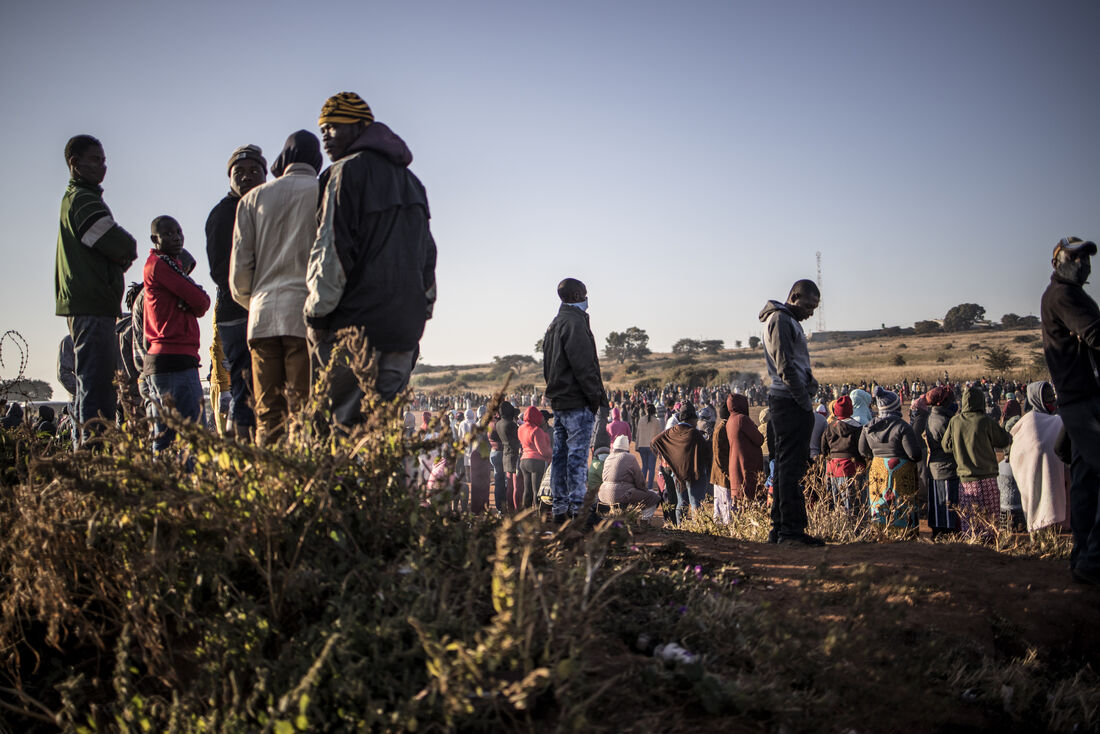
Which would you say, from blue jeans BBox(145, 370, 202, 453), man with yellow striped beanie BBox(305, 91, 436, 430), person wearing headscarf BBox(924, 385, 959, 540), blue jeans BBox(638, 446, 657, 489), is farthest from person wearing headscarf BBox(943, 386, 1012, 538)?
blue jeans BBox(638, 446, 657, 489)

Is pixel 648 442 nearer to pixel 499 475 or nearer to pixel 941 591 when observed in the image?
pixel 499 475

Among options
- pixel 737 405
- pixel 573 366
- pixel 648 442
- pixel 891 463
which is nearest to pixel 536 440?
pixel 737 405

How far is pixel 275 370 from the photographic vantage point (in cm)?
363

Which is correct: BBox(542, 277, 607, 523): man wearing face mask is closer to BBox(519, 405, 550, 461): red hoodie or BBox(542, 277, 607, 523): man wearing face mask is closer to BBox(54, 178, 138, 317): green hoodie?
BBox(54, 178, 138, 317): green hoodie

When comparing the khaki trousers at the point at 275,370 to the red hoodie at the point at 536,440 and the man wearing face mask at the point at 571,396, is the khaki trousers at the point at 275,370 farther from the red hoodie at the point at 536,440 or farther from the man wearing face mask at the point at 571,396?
the red hoodie at the point at 536,440

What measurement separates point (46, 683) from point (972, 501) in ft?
26.4

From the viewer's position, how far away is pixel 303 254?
12.1ft

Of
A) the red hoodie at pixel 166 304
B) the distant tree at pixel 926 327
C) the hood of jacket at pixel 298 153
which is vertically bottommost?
the red hoodie at pixel 166 304

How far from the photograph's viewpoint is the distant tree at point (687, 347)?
303ft

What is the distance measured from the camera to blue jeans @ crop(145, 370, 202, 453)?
182 inches

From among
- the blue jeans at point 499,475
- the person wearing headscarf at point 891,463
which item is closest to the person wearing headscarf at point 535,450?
the blue jeans at point 499,475

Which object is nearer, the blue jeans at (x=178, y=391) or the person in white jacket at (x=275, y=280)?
the person in white jacket at (x=275, y=280)

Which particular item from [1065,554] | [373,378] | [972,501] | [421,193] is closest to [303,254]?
[421,193]

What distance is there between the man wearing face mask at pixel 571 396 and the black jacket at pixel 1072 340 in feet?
9.63
